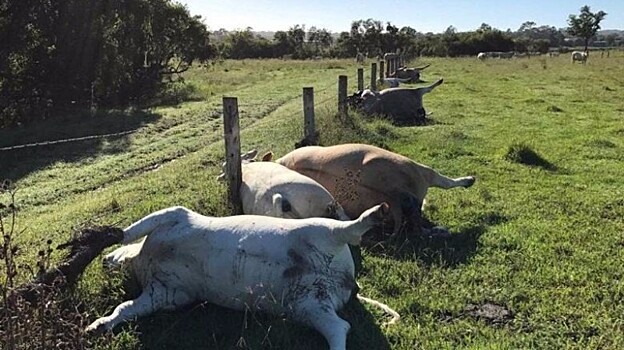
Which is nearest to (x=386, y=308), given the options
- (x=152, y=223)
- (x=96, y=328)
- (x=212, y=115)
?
(x=152, y=223)

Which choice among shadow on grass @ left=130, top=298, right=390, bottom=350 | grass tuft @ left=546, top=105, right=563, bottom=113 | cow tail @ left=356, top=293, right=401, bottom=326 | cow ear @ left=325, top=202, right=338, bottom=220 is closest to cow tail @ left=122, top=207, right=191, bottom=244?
shadow on grass @ left=130, top=298, right=390, bottom=350

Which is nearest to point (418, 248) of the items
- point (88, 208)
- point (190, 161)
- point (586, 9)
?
point (88, 208)

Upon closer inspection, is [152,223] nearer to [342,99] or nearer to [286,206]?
[286,206]

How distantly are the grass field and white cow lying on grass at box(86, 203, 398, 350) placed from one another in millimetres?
139

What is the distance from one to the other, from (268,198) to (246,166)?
1.28 meters

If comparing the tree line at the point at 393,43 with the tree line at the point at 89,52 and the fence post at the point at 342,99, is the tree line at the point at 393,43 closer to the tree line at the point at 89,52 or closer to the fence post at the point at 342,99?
the tree line at the point at 89,52

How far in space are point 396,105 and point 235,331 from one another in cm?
1215

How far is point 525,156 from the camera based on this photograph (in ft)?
35.6

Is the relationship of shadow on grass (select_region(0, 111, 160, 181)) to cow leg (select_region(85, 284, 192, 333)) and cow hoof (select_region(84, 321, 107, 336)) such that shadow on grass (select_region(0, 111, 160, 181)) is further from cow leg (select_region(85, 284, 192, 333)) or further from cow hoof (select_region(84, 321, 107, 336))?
cow hoof (select_region(84, 321, 107, 336))

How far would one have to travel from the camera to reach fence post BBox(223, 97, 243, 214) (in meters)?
6.99

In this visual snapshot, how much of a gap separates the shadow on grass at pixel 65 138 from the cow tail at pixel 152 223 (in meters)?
8.39

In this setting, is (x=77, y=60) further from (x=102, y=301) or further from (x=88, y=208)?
(x=102, y=301)

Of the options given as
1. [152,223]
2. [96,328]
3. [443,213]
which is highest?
[152,223]

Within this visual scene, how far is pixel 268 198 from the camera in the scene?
6.38m
